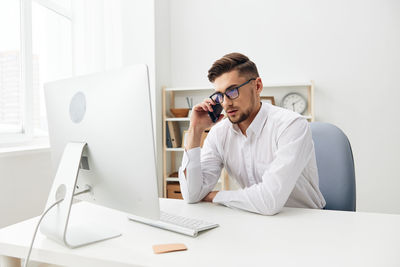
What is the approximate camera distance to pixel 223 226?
95 centimetres

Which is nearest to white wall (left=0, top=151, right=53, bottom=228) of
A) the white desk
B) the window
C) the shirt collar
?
the window

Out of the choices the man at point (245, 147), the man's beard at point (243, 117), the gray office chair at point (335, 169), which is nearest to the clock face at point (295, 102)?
the gray office chair at point (335, 169)

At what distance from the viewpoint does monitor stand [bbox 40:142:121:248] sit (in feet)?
2.73

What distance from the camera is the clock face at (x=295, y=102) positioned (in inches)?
114

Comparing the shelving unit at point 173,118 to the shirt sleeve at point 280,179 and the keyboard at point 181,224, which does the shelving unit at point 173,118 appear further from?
the keyboard at point 181,224

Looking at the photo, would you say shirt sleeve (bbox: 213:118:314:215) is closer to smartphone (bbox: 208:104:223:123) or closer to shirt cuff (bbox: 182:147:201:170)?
shirt cuff (bbox: 182:147:201:170)

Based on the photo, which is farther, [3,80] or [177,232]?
[3,80]

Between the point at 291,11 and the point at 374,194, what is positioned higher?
the point at 291,11

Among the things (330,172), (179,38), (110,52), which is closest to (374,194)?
(330,172)

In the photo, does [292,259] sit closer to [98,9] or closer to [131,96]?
[131,96]

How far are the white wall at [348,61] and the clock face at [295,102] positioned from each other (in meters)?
0.15

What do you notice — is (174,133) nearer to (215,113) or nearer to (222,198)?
(215,113)

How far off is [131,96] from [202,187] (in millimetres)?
659

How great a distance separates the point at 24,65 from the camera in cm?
213
